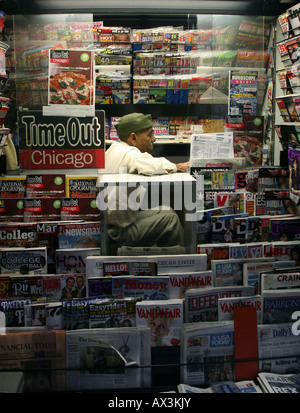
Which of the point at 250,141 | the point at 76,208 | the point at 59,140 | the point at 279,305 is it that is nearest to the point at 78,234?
the point at 76,208

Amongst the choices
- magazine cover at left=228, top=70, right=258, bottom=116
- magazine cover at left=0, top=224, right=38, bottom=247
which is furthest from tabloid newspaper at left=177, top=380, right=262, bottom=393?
magazine cover at left=228, top=70, right=258, bottom=116

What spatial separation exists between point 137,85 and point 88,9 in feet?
6.99

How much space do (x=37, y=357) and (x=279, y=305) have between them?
0.93 meters

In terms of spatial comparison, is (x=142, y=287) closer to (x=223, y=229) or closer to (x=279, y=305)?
(x=279, y=305)

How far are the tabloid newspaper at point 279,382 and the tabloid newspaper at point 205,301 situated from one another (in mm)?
310

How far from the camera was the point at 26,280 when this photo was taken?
6.63ft

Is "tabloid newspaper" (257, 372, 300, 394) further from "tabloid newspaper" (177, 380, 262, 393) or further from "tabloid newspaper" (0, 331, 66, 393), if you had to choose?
"tabloid newspaper" (0, 331, 66, 393)

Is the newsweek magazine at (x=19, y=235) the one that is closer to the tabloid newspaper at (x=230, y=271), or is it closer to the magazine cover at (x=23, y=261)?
the magazine cover at (x=23, y=261)

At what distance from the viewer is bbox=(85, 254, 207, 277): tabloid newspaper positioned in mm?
1981

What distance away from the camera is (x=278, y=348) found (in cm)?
169

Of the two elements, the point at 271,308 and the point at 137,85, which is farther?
the point at 137,85
